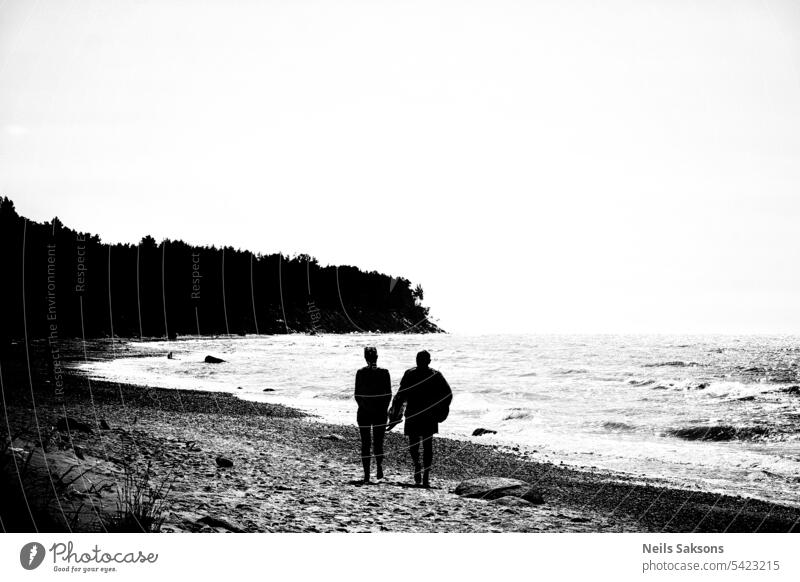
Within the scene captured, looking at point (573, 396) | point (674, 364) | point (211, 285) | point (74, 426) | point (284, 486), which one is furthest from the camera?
point (674, 364)

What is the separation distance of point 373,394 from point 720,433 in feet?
36.5

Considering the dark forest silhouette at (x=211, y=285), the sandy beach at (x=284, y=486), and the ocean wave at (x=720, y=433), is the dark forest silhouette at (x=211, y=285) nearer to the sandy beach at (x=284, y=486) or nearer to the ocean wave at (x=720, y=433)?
the sandy beach at (x=284, y=486)

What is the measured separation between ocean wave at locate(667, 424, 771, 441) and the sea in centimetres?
4

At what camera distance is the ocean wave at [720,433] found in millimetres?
13805

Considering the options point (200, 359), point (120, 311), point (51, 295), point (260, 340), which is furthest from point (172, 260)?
point (200, 359)

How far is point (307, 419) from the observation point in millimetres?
12766

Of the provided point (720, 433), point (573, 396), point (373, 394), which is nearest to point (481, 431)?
point (720, 433)

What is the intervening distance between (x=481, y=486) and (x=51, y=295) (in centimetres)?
490

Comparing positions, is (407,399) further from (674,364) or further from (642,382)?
(674,364)

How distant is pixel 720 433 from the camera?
46.6 ft

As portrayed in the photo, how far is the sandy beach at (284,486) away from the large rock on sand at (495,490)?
14 centimetres

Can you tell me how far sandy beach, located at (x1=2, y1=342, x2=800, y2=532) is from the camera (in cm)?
491

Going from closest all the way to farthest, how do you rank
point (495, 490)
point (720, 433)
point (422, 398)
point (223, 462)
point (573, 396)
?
point (422, 398) → point (495, 490) → point (223, 462) → point (720, 433) → point (573, 396)

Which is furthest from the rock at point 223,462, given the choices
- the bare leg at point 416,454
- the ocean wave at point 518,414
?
the ocean wave at point 518,414
